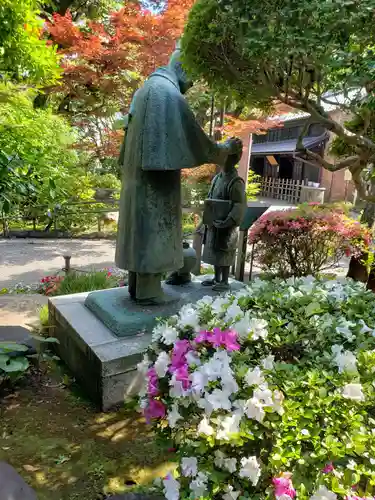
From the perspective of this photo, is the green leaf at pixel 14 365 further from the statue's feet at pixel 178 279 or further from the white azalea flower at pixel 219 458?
the white azalea flower at pixel 219 458

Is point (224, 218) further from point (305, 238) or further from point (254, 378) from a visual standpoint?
point (305, 238)

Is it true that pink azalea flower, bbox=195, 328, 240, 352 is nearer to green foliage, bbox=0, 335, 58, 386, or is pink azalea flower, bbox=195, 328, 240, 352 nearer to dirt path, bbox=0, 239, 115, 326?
green foliage, bbox=0, 335, 58, 386

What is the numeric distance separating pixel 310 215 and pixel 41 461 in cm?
519

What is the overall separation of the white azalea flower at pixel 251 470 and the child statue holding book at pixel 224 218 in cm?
233

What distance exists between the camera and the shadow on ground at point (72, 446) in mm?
2082

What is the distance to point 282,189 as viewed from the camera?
23375 mm

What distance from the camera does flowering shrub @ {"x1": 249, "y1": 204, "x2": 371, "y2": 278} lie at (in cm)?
611

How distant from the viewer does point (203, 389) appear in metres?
1.42

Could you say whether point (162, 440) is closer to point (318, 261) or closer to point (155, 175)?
point (155, 175)

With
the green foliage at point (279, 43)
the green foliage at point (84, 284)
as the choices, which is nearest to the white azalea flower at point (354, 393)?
the green foliage at point (279, 43)

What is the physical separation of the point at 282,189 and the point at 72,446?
22.5m

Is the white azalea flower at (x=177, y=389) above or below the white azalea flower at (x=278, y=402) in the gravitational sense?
below

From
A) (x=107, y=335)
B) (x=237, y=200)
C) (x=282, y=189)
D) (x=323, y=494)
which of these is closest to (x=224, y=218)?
(x=237, y=200)

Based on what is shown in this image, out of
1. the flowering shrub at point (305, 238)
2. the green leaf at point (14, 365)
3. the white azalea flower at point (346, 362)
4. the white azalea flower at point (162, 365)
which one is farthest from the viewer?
the flowering shrub at point (305, 238)
